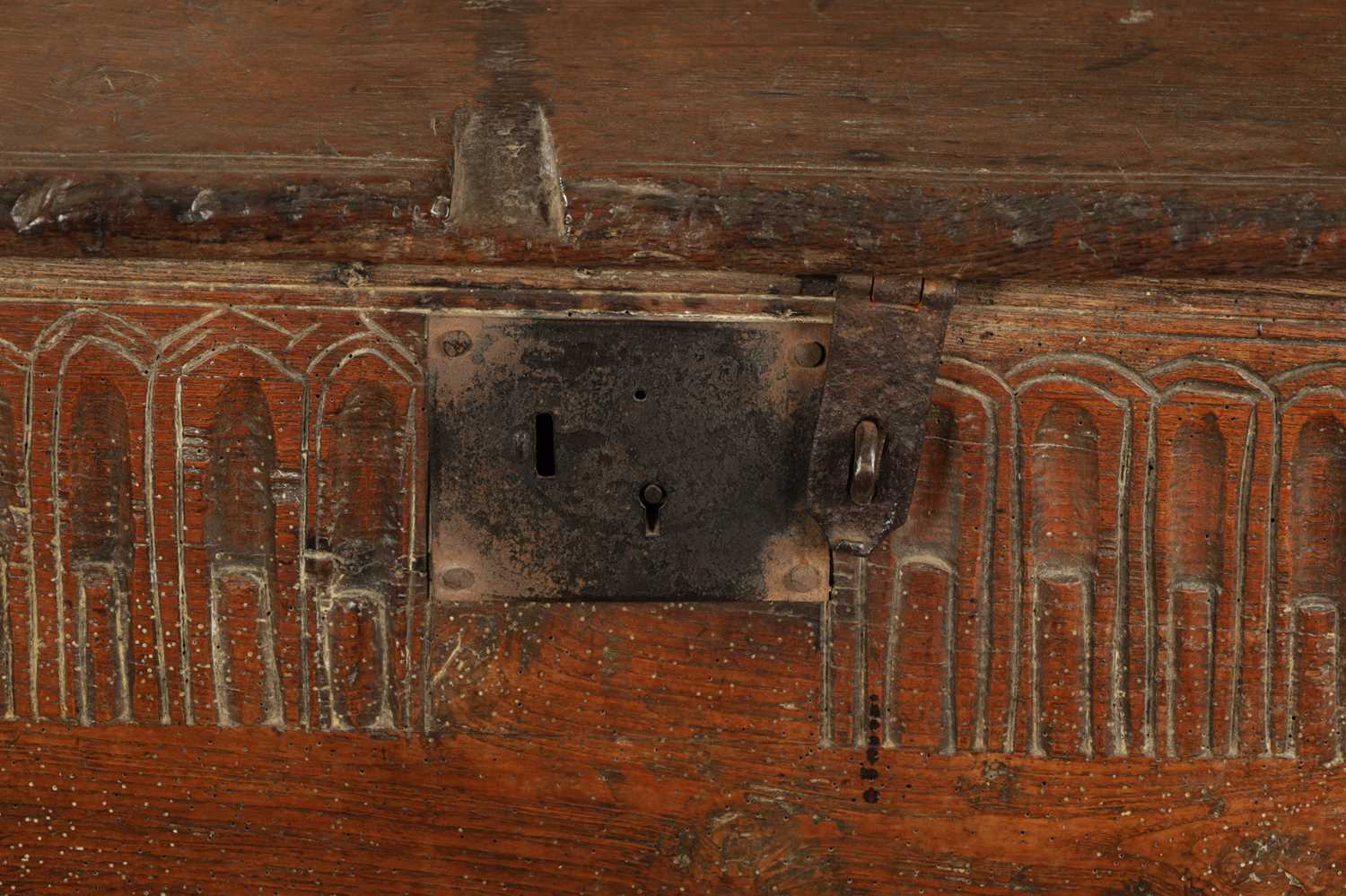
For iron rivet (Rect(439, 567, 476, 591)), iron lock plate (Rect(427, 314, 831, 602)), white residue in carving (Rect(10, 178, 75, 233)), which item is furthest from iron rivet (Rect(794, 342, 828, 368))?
white residue in carving (Rect(10, 178, 75, 233))

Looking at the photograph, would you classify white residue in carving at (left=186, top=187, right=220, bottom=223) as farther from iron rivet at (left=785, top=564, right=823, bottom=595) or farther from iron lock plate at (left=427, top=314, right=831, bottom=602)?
iron rivet at (left=785, top=564, right=823, bottom=595)

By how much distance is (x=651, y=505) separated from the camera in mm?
1217

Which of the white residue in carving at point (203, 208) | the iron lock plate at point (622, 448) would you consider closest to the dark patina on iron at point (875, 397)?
the iron lock plate at point (622, 448)

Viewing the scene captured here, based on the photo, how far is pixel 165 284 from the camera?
121 cm

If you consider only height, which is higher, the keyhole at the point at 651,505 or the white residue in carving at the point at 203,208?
the white residue in carving at the point at 203,208

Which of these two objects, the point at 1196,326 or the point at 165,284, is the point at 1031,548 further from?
the point at 165,284

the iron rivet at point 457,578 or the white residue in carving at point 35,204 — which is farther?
the iron rivet at point 457,578

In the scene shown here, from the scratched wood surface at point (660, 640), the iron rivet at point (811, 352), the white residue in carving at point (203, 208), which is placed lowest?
the scratched wood surface at point (660, 640)

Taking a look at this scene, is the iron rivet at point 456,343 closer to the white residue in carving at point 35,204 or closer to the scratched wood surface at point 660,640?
the scratched wood surface at point 660,640

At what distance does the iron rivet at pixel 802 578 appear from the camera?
4.09ft

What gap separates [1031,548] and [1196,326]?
0.75ft

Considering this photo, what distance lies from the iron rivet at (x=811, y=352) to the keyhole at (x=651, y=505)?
0.52 feet

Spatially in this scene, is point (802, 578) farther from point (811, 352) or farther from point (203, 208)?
point (203, 208)

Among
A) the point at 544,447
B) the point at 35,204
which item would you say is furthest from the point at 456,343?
the point at 35,204
